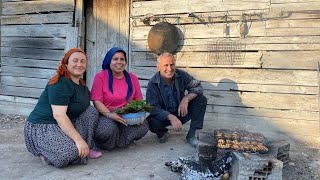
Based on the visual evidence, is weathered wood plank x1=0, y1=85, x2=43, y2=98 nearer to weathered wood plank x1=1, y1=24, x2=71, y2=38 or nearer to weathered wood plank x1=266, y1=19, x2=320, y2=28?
weathered wood plank x1=1, y1=24, x2=71, y2=38

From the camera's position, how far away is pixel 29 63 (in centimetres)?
605

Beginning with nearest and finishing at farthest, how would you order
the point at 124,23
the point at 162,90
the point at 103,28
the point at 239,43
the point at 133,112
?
the point at 133,112 < the point at 162,90 < the point at 239,43 < the point at 124,23 < the point at 103,28

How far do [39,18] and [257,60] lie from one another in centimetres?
421

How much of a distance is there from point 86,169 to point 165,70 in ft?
4.98

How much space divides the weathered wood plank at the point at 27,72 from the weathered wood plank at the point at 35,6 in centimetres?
114

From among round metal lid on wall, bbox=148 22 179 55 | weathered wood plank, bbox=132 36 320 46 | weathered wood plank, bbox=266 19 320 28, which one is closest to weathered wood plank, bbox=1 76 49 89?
weathered wood plank, bbox=132 36 320 46

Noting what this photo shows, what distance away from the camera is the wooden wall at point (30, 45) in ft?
18.8

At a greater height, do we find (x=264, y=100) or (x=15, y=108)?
(x=264, y=100)

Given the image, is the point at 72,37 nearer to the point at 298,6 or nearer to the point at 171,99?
the point at 171,99

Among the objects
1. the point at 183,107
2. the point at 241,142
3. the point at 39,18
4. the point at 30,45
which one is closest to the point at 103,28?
the point at 39,18

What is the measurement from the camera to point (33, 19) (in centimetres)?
596

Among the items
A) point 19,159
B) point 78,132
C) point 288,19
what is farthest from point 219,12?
point 19,159

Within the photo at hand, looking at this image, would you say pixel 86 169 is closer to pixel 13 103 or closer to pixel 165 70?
pixel 165 70

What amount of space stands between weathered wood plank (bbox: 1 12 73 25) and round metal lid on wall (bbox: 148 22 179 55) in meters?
1.84
